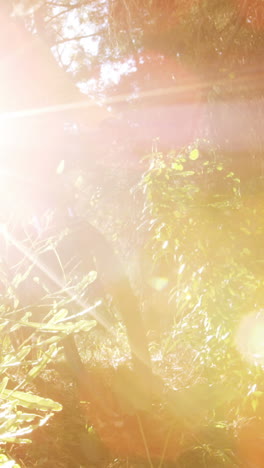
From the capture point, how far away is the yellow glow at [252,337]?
214cm

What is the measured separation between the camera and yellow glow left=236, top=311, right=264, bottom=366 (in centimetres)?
214

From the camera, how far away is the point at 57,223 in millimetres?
3666

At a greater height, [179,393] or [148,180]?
[148,180]

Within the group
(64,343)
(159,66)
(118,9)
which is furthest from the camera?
(159,66)

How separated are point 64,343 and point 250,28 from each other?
11.0 ft

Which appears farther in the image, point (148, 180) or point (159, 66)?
point (159, 66)

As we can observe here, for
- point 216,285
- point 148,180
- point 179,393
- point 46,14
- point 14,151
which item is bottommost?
point 179,393

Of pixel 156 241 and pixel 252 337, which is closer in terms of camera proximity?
pixel 252 337

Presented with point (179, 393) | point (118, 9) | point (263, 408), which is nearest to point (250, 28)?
point (118, 9)

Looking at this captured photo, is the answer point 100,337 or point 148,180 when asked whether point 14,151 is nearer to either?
point 148,180

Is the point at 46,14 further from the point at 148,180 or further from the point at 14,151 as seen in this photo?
the point at 148,180

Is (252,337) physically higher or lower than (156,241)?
lower

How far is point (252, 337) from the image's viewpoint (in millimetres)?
2207

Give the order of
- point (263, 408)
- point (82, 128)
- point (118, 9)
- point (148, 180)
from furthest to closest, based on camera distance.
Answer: point (82, 128)
point (118, 9)
point (148, 180)
point (263, 408)
